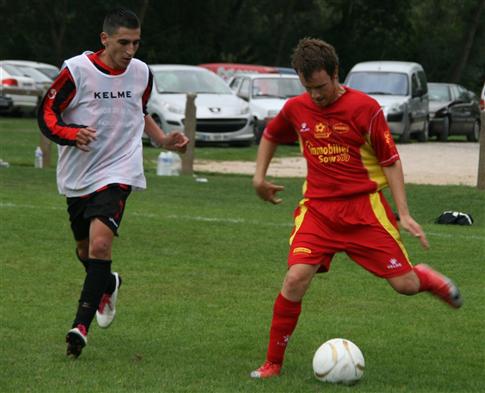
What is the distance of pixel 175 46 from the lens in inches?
1965

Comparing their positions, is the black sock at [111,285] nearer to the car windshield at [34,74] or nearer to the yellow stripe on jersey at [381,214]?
the yellow stripe on jersey at [381,214]

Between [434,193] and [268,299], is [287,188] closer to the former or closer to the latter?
[434,193]

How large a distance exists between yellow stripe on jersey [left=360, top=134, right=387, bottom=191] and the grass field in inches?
40.8

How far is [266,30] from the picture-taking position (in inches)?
2219

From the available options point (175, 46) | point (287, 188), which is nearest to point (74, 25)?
point (175, 46)

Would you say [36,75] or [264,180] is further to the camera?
[36,75]

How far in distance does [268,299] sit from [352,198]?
8.22 feet

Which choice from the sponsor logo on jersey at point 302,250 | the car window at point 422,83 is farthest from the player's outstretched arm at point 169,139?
the car window at point 422,83

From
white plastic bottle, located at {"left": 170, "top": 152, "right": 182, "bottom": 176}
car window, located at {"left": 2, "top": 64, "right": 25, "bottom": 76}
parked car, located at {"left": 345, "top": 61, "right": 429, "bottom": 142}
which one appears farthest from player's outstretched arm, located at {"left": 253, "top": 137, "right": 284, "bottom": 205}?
car window, located at {"left": 2, "top": 64, "right": 25, "bottom": 76}

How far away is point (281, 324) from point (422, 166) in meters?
16.4

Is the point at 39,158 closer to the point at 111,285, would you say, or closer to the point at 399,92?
the point at 399,92

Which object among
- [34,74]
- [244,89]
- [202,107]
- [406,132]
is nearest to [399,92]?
[406,132]

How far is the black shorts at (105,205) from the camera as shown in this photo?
7047mm

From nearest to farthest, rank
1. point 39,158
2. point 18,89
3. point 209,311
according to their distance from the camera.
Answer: point 209,311, point 39,158, point 18,89
